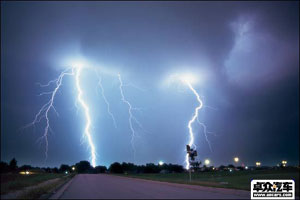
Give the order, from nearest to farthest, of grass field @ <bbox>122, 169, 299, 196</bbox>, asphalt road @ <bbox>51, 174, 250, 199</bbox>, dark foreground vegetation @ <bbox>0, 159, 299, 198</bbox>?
1. asphalt road @ <bbox>51, 174, 250, 199</bbox>
2. grass field @ <bbox>122, 169, 299, 196</bbox>
3. dark foreground vegetation @ <bbox>0, 159, 299, 198</bbox>

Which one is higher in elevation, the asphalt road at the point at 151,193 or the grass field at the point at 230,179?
the asphalt road at the point at 151,193

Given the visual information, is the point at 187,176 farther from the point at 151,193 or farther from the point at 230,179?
the point at 151,193

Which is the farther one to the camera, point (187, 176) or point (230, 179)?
point (187, 176)

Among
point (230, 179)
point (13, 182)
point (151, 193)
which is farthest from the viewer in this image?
point (230, 179)

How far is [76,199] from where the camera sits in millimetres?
14258

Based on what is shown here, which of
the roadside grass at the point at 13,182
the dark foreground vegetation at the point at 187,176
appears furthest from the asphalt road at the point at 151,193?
the roadside grass at the point at 13,182

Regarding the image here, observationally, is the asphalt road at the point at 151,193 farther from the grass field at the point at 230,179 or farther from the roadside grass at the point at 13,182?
the roadside grass at the point at 13,182

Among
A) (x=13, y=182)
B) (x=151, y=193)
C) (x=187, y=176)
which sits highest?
(x=151, y=193)

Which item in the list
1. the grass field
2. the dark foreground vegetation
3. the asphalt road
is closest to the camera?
the asphalt road

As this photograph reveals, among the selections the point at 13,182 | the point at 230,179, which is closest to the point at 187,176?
the point at 230,179

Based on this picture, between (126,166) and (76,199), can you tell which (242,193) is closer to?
(76,199)

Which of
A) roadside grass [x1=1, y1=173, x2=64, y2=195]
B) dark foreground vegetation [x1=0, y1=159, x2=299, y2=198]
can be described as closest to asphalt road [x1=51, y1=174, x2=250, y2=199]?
dark foreground vegetation [x1=0, y1=159, x2=299, y2=198]

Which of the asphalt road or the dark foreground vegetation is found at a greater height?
the asphalt road

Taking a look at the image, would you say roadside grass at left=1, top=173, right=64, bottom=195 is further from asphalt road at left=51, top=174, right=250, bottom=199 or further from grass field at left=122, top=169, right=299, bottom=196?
grass field at left=122, top=169, right=299, bottom=196
